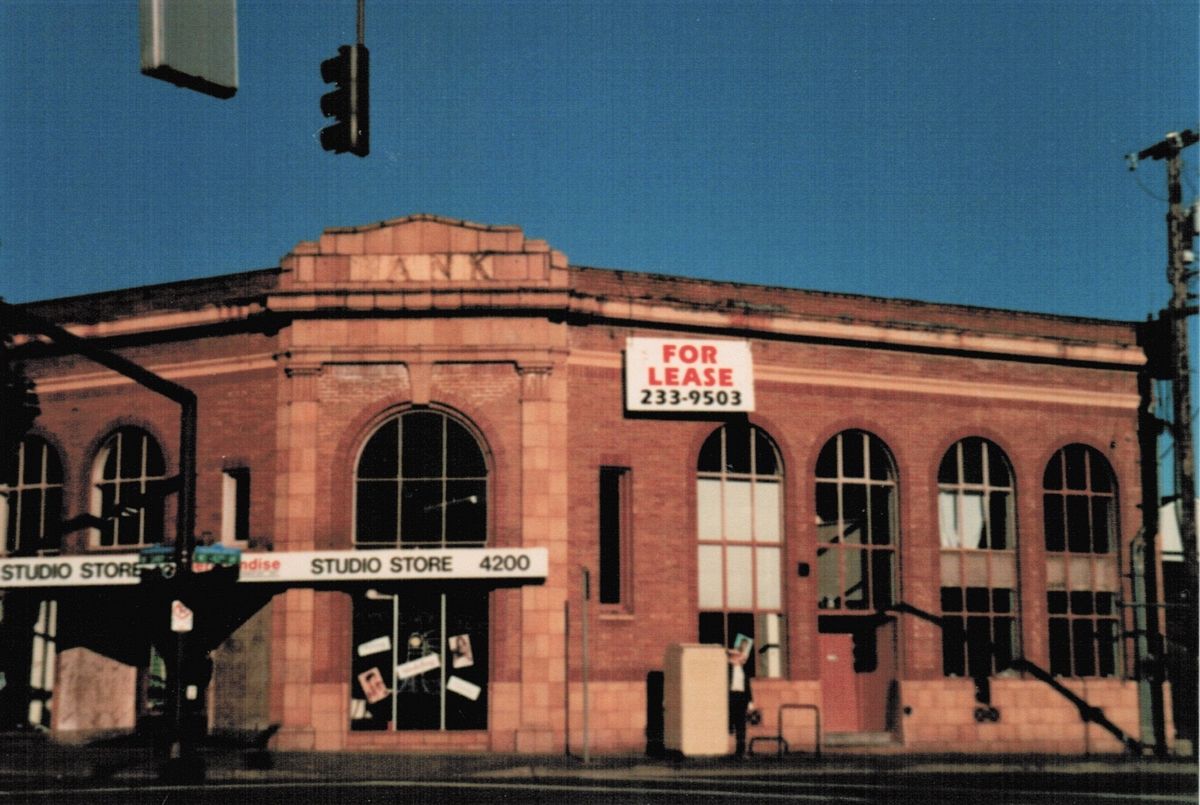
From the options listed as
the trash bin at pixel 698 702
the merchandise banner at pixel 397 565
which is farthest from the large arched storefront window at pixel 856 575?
the merchandise banner at pixel 397 565

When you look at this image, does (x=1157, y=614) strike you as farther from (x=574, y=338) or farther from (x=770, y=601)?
(x=574, y=338)

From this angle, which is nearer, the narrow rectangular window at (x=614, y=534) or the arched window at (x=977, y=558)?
the narrow rectangular window at (x=614, y=534)

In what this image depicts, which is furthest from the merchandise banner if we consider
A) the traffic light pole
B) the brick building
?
the traffic light pole

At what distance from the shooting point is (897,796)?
19109 millimetres

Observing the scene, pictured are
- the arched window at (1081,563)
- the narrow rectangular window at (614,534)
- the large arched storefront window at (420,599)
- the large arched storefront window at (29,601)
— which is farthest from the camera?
the arched window at (1081,563)

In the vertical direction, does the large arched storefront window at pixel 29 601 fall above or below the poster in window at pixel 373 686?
above

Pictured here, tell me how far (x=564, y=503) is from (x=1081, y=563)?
11.9 metres

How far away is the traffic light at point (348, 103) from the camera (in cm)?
1277

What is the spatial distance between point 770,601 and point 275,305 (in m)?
10.9

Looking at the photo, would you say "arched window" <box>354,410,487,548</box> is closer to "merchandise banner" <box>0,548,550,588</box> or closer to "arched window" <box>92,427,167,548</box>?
"merchandise banner" <box>0,548,550,588</box>

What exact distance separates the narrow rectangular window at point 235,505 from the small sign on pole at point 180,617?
5.20 meters

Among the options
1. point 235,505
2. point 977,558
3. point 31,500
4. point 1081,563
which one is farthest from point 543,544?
point 1081,563

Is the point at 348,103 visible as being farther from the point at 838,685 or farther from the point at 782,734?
the point at 838,685

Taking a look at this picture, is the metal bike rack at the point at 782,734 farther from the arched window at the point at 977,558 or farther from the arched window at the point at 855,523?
the arched window at the point at 977,558
